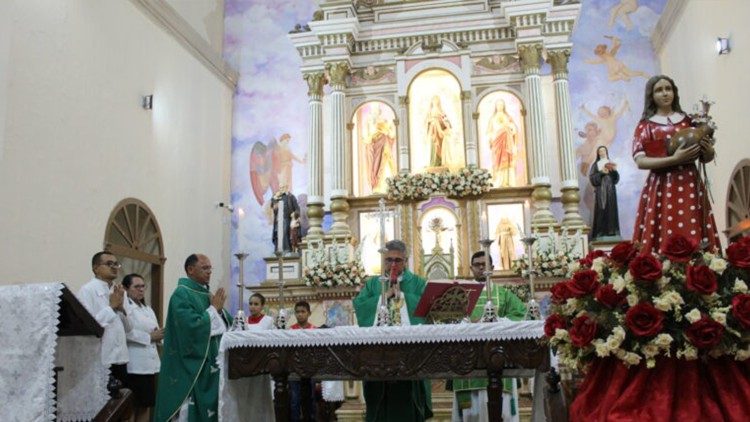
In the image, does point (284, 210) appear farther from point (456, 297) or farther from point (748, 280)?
point (748, 280)

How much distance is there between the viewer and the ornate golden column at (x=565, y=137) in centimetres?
1133

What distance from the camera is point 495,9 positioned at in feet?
40.1

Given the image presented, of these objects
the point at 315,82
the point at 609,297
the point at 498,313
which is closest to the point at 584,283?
the point at 609,297

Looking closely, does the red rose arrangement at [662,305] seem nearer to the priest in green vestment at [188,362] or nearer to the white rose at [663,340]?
the white rose at [663,340]

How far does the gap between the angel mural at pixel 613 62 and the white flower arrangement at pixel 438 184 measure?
10.7 feet

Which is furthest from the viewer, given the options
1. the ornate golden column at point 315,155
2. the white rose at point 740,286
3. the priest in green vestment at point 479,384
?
the ornate golden column at point 315,155

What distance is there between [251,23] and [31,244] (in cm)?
738

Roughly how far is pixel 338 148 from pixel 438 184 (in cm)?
176

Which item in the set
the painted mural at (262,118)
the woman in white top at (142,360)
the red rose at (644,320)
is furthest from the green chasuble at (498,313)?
the painted mural at (262,118)

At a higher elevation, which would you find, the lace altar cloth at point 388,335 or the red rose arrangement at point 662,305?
the red rose arrangement at point 662,305

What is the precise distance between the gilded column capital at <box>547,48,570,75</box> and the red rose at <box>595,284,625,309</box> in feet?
31.2

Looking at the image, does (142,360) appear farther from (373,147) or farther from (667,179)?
(373,147)

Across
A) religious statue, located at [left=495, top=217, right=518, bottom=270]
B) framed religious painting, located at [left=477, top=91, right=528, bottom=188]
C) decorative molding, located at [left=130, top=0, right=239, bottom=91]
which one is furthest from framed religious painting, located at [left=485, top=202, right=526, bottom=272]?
decorative molding, located at [left=130, top=0, right=239, bottom=91]

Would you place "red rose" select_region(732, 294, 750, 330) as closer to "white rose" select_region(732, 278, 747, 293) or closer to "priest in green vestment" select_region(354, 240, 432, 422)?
"white rose" select_region(732, 278, 747, 293)
